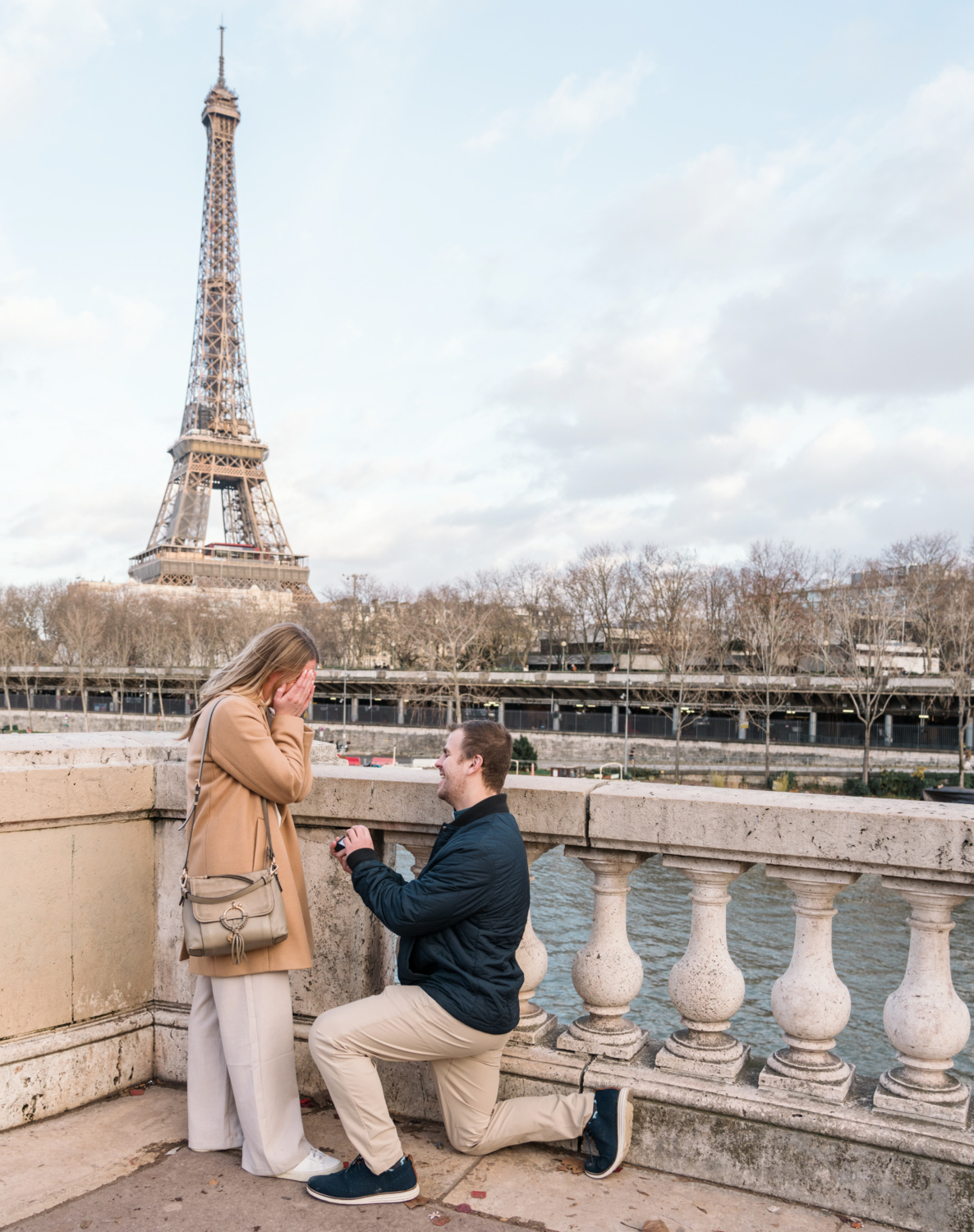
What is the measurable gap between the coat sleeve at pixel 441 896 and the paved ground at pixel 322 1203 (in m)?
0.83

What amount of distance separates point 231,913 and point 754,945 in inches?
697

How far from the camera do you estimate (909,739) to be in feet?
157

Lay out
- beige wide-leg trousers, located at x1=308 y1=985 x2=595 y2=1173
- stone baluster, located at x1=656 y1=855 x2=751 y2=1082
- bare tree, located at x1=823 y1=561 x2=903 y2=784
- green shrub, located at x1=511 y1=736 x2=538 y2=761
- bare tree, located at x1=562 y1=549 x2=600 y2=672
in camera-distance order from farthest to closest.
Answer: bare tree, located at x1=562 y1=549 x2=600 y2=672, bare tree, located at x1=823 y1=561 x2=903 y2=784, green shrub, located at x1=511 y1=736 x2=538 y2=761, stone baluster, located at x1=656 y1=855 x2=751 y2=1082, beige wide-leg trousers, located at x1=308 y1=985 x2=595 y2=1173

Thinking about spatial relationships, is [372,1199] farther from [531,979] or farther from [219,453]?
[219,453]

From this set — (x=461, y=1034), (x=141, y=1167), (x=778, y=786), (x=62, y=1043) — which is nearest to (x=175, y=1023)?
(x=62, y=1043)

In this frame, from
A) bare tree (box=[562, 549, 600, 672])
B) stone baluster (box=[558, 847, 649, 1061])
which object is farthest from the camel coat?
bare tree (box=[562, 549, 600, 672])

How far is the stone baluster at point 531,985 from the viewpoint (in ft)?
11.4

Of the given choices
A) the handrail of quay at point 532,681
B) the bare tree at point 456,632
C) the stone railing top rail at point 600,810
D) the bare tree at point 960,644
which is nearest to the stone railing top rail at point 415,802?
the stone railing top rail at point 600,810

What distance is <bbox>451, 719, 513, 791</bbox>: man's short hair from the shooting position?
9.82ft

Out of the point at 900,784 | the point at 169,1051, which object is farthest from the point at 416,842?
the point at 900,784

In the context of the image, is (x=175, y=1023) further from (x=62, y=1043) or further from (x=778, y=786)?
(x=778, y=786)

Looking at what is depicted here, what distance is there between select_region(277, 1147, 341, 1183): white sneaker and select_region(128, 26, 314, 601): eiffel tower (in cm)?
8661

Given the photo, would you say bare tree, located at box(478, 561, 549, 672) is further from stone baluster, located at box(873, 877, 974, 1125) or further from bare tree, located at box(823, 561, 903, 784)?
stone baluster, located at box(873, 877, 974, 1125)

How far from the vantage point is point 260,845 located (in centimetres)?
304
